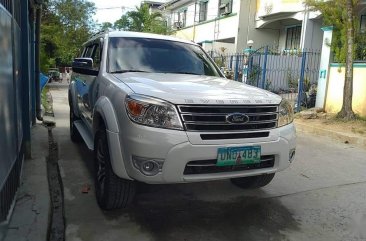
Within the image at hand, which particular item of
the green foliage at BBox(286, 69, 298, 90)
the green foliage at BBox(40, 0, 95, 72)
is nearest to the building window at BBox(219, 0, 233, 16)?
the green foliage at BBox(286, 69, 298, 90)

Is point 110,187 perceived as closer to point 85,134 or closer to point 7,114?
point 7,114

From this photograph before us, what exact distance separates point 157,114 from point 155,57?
1.63m

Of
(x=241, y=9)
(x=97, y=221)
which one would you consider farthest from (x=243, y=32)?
(x=97, y=221)

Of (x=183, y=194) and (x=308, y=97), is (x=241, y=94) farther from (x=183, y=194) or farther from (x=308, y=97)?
(x=308, y=97)

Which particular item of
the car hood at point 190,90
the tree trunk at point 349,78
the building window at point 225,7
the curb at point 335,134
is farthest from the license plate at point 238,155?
the building window at point 225,7

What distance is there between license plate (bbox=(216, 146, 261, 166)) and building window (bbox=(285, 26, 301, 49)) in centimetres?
1665

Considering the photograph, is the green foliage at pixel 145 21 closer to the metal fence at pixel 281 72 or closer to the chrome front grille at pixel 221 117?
the metal fence at pixel 281 72

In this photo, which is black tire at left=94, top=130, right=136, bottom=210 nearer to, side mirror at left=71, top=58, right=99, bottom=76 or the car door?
side mirror at left=71, top=58, right=99, bottom=76

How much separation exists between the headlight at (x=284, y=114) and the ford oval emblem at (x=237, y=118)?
1.63 feet

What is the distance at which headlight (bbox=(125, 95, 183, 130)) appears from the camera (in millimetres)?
3283

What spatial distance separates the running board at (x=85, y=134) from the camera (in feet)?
15.2

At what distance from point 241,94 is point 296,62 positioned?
14.1 meters

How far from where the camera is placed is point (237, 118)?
3484 mm

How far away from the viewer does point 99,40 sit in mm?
→ 5199
